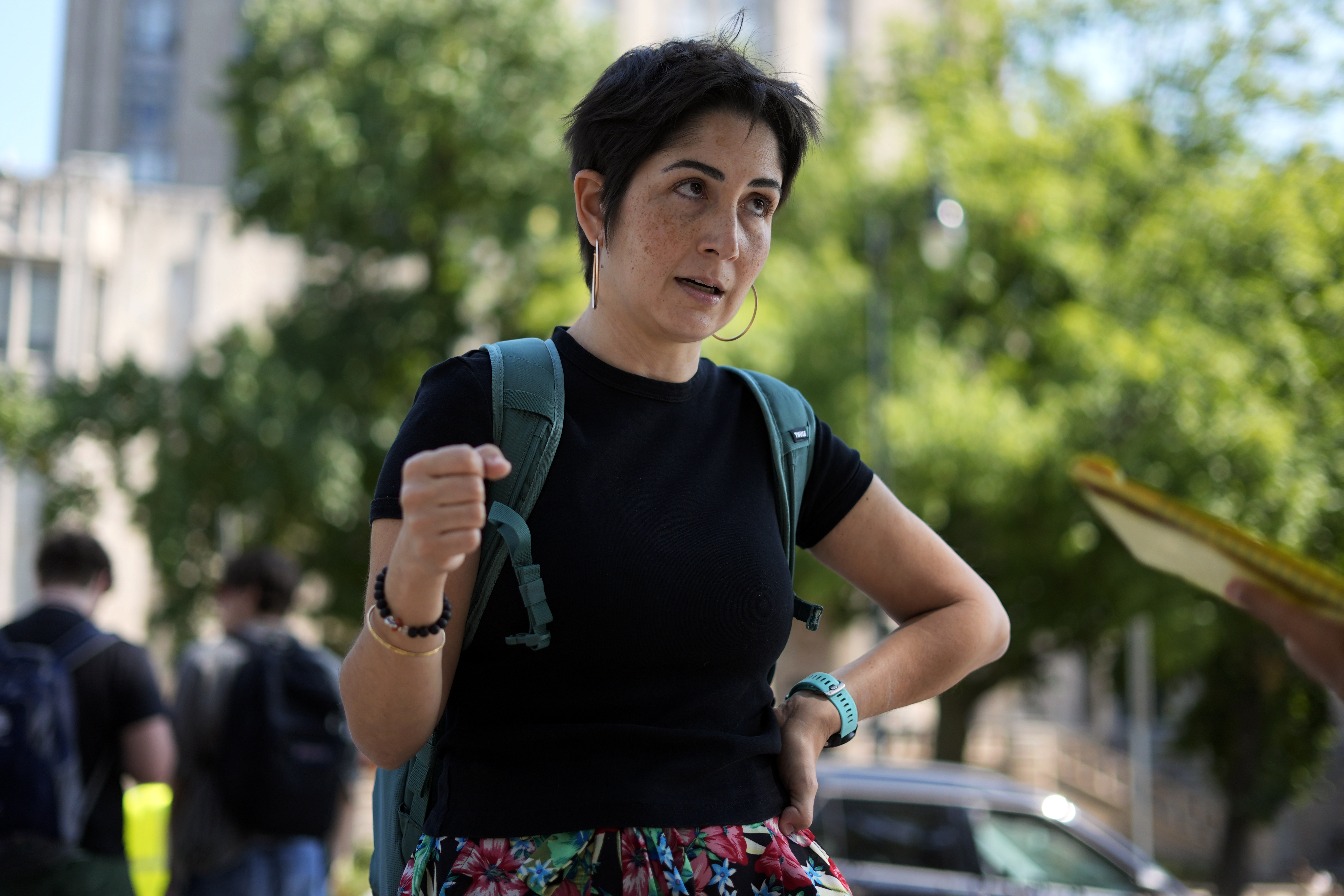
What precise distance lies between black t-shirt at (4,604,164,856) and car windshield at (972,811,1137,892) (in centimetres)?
641

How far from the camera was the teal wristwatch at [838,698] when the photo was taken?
72.9 inches

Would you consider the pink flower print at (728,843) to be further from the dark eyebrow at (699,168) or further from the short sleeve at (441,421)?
the dark eyebrow at (699,168)

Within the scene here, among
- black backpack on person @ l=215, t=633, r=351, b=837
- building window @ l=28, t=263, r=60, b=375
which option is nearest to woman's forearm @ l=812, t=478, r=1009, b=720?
black backpack on person @ l=215, t=633, r=351, b=837

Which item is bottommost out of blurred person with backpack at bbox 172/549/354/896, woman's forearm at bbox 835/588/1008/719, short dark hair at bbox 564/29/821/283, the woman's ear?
blurred person with backpack at bbox 172/549/354/896

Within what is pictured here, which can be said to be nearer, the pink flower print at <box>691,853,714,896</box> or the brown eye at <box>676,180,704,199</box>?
the pink flower print at <box>691,853,714,896</box>

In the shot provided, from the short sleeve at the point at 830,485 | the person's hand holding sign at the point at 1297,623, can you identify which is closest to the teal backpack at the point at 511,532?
the short sleeve at the point at 830,485

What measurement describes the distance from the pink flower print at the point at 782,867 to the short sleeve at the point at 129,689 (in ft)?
10.6

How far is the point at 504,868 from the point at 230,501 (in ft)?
54.7

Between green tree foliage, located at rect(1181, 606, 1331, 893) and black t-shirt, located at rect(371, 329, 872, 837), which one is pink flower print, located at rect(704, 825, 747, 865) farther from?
green tree foliage, located at rect(1181, 606, 1331, 893)

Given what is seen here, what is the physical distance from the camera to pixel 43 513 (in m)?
17.1

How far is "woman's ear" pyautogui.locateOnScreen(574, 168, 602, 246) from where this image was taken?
1.89 metres

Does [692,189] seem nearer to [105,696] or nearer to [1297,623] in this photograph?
[1297,623]

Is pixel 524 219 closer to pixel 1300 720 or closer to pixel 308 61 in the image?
pixel 308 61

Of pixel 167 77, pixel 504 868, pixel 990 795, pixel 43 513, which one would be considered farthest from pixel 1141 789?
pixel 167 77
